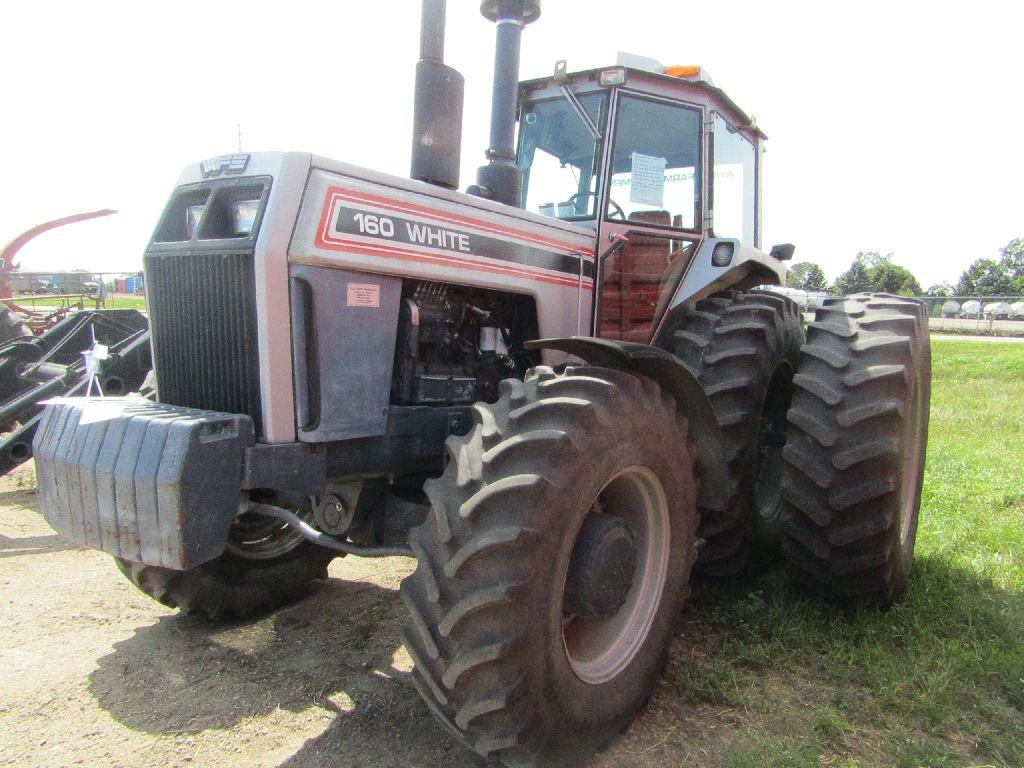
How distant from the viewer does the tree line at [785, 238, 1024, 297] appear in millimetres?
55750

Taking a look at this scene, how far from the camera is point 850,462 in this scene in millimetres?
3092

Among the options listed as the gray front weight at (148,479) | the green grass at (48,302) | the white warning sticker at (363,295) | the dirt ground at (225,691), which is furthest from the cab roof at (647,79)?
the green grass at (48,302)

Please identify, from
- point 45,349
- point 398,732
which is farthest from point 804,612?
point 45,349

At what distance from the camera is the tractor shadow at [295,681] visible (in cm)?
255

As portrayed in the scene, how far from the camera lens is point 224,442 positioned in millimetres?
2316

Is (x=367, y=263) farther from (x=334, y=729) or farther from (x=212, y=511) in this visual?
(x=334, y=729)

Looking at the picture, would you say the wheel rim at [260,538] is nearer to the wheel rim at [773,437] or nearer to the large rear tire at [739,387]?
the large rear tire at [739,387]

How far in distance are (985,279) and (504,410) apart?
Answer: 71.3m

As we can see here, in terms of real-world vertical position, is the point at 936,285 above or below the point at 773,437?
above

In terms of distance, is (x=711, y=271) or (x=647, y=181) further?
(x=711, y=271)

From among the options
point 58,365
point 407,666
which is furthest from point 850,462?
point 58,365

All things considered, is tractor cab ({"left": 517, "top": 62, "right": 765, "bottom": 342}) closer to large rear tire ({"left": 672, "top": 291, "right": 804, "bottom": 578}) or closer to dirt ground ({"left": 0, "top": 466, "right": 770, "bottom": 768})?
large rear tire ({"left": 672, "top": 291, "right": 804, "bottom": 578})

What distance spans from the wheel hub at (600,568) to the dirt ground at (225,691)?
53 centimetres

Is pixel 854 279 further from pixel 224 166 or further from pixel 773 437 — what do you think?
pixel 224 166
